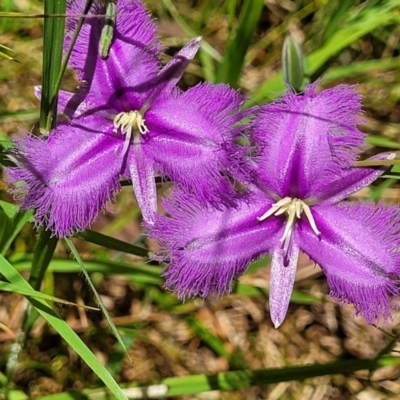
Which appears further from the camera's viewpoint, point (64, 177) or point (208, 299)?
point (208, 299)

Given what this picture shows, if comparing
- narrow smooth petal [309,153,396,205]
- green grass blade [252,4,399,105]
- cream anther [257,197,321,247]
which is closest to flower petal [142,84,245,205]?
cream anther [257,197,321,247]

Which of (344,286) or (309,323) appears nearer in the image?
(344,286)

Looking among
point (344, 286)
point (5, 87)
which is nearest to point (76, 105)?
point (344, 286)

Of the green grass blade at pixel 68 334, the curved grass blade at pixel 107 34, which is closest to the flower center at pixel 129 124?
the curved grass blade at pixel 107 34

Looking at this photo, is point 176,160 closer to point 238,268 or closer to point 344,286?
point 238,268

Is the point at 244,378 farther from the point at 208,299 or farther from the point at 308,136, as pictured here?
the point at 308,136

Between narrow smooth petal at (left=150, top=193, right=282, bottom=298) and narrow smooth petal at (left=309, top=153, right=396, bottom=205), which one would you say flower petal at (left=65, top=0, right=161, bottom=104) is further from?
narrow smooth petal at (left=309, top=153, right=396, bottom=205)

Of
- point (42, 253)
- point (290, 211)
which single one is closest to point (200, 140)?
point (290, 211)
